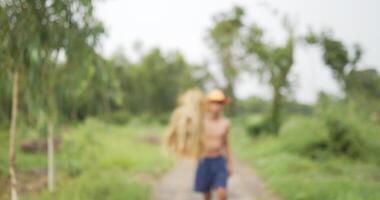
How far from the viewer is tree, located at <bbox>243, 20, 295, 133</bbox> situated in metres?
22.3

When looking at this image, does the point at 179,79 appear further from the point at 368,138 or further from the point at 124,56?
the point at 368,138

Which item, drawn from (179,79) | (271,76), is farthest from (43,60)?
(179,79)

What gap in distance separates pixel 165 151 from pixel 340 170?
7.38 m

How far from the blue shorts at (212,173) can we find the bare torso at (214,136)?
0.40 ft

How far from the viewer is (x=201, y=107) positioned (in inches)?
299

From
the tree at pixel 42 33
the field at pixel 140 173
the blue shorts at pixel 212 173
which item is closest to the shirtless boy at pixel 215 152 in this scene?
the blue shorts at pixel 212 173

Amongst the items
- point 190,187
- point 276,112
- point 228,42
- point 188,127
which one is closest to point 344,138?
point 190,187

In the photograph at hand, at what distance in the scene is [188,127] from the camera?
749cm

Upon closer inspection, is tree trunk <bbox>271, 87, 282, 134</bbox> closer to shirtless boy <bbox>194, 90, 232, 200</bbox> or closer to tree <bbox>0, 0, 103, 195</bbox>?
shirtless boy <bbox>194, 90, 232, 200</bbox>

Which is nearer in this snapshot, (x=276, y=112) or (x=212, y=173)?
(x=212, y=173)

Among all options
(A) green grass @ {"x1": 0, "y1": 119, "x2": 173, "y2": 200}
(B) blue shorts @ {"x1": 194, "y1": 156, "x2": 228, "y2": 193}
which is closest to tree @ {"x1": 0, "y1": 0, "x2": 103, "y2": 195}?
(B) blue shorts @ {"x1": 194, "y1": 156, "x2": 228, "y2": 193}

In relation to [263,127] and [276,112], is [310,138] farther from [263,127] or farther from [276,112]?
[263,127]

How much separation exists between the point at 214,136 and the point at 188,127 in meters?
0.46

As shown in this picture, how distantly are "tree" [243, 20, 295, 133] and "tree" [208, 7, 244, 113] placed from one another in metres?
2.72
